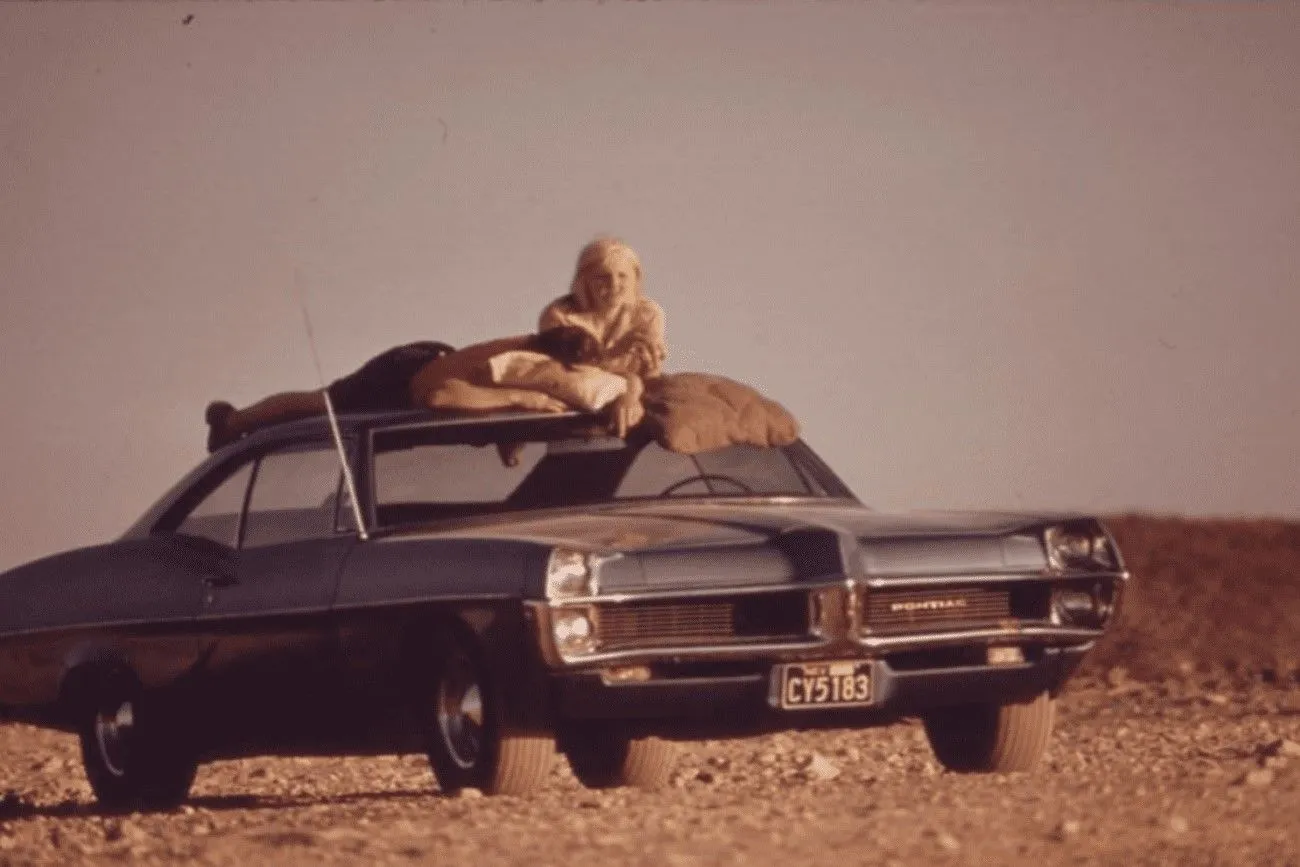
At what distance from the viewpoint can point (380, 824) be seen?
35.1 ft

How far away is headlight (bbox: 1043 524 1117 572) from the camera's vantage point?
11953 millimetres

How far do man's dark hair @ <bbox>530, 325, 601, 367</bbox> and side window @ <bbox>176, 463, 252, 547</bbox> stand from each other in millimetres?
1264

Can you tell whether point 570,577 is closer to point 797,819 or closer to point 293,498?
point 797,819

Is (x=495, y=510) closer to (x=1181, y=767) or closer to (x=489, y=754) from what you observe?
(x=489, y=754)

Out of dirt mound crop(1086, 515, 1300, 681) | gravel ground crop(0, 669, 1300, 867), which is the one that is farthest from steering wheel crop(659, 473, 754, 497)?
dirt mound crop(1086, 515, 1300, 681)

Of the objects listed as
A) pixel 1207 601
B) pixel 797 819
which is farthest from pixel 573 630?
pixel 1207 601

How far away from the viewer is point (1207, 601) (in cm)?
3319

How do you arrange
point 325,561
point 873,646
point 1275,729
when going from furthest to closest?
point 1275,729
point 325,561
point 873,646

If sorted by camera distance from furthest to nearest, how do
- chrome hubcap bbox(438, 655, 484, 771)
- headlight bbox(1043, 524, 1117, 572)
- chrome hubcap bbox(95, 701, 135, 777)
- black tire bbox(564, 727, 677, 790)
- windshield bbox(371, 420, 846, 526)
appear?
chrome hubcap bbox(95, 701, 135, 777)
black tire bbox(564, 727, 677, 790)
windshield bbox(371, 420, 846, 526)
headlight bbox(1043, 524, 1117, 572)
chrome hubcap bbox(438, 655, 484, 771)

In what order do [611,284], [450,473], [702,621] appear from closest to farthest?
[702,621], [450,473], [611,284]

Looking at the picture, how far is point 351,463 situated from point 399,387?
0.80 m

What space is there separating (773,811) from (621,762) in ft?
7.07

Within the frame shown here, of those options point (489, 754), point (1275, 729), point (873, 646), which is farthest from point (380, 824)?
point (1275, 729)

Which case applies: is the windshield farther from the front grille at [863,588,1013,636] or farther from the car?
the front grille at [863,588,1013,636]
